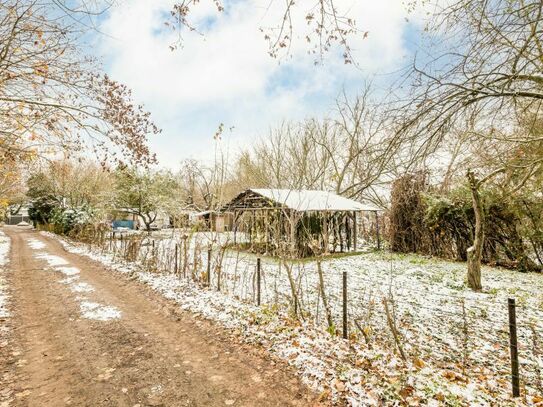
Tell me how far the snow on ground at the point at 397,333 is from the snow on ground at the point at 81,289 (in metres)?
1.35

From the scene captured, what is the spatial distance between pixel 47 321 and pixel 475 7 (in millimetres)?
8442

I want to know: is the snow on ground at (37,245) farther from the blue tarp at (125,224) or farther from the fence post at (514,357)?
the blue tarp at (125,224)

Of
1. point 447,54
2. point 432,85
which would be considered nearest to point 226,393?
point 432,85

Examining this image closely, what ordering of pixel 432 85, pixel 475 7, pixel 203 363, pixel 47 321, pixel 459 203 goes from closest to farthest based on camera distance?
pixel 475 7
pixel 432 85
pixel 203 363
pixel 47 321
pixel 459 203

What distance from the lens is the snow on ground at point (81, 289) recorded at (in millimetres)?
6266

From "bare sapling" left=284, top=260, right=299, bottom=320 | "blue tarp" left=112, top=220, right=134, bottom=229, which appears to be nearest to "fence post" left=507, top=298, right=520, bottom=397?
"bare sapling" left=284, top=260, right=299, bottom=320

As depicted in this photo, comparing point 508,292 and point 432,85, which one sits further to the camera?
point 508,292

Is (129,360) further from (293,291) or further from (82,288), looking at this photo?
(82,288)

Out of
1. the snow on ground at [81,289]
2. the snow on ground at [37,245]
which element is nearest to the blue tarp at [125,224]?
the snow on ground at [37,245]

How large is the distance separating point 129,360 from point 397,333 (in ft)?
12.6

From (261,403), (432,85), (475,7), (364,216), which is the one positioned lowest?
(261,403)

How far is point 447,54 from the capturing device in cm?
403

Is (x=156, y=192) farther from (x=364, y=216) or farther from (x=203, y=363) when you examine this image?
(x=203, y=363)

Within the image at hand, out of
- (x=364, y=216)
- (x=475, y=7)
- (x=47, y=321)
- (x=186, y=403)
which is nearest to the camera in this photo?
(x=186, y=403)
